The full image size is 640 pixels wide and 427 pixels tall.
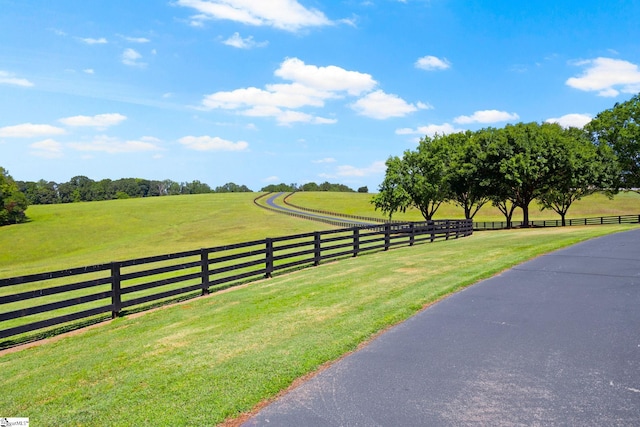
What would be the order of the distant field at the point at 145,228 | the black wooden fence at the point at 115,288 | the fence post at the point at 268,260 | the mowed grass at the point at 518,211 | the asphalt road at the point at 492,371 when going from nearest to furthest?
1. the asphalt road at the point at 492,371
2. the black wooden fence at the point at 115,288
3. the fence post at the point at 268,260
4. the distant field at the point at 145,228
5. the mowed grass at the point at 518,211

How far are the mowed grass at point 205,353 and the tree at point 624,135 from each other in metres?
49.7

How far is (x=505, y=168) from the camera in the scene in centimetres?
4300

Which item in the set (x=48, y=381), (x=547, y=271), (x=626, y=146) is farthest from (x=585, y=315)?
(x=626, y=146)

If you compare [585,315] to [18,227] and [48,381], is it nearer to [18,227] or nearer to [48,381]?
[48,381]

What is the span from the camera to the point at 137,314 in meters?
10.9

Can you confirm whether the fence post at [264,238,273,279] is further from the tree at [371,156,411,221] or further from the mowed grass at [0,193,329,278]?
the tree at [371,156,411,221]

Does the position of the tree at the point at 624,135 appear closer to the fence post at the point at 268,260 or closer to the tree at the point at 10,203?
the fence post at the point at 268,260

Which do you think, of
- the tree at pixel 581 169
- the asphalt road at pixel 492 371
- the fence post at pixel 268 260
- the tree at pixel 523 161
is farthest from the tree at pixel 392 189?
the asphalt road at pixel 492 371

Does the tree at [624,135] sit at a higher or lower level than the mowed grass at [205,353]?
higher

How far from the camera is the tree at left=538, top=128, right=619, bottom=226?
43812mm

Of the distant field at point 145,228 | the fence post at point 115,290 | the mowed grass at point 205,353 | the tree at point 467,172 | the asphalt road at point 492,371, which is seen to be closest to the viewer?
the asphalt road at point 492,371

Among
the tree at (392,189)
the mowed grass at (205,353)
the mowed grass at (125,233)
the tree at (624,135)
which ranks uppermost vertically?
the tree at (624,135)

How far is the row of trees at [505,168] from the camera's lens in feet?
145

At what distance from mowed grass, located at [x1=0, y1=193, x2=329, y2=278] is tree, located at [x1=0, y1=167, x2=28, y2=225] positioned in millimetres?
4171
